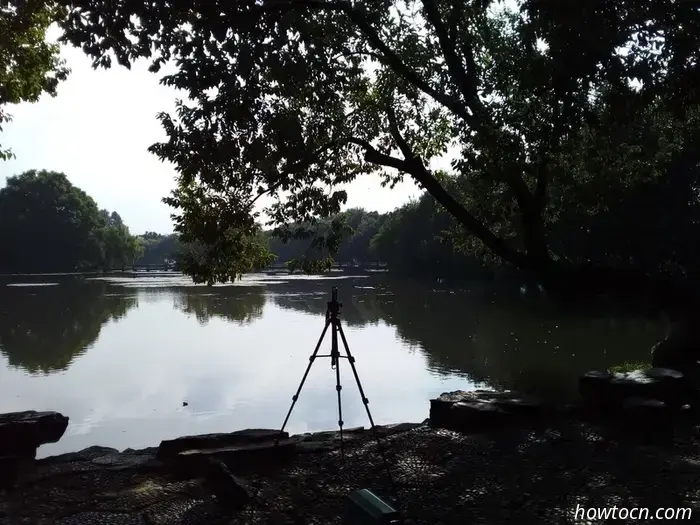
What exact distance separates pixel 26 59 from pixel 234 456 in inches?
374

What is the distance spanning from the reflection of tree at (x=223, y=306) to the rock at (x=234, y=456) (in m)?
18.3

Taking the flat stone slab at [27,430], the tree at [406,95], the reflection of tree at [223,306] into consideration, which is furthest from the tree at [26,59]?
the reflection of tree at [223,306]

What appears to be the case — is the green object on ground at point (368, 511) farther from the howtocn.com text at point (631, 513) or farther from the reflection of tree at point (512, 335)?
the reflection of tree at point (512, 335)

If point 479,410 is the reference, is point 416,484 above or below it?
below

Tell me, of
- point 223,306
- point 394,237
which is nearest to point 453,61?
point 223,306

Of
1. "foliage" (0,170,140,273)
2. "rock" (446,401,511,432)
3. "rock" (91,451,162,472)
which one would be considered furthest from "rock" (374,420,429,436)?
"foliage" (0,170,140,273)

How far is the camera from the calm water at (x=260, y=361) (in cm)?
1011

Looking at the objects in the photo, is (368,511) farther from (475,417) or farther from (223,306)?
(223,306)

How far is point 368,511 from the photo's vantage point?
3.80 m

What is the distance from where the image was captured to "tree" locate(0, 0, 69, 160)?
33.1 ft

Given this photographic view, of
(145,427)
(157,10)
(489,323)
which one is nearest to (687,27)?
(157,10)

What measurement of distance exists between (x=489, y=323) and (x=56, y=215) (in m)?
72.3

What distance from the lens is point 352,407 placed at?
415 inches

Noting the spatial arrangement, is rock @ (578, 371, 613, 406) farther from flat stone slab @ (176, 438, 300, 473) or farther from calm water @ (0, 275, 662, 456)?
flat stone slab @ (176, 438, 300, 473)
